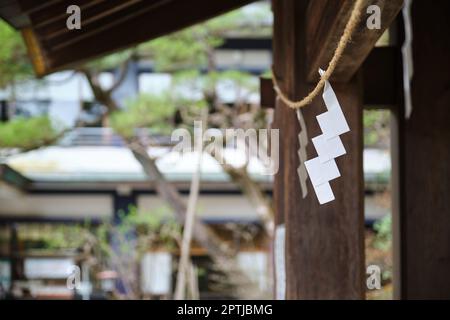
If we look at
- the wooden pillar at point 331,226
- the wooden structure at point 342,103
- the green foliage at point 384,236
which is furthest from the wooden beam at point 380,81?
the green foliage at point 384,236

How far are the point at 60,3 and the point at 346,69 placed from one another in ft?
5.43

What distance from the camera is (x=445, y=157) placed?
3.89 metres

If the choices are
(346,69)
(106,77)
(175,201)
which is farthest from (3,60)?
(346,69)

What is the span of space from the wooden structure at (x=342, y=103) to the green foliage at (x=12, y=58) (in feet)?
15.0

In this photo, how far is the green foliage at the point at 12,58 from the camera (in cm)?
899

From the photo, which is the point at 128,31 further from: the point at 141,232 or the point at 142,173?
the point at 142,173

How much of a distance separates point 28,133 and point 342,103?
666 cm

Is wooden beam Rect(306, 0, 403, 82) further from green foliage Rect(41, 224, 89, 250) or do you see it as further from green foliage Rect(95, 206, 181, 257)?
green foliage Rect(41, 224, 89, 250)

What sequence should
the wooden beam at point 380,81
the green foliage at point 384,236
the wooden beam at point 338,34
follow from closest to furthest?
the wooden beam at point 338,34 < the wooden beam at point 380,81 < the green foliage at point 384,236

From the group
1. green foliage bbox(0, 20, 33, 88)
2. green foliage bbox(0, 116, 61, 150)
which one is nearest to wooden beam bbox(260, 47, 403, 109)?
green foliage bbox(0, 20, 33, 88)

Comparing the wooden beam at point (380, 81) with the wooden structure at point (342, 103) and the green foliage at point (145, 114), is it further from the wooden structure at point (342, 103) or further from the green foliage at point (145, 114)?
the green foliage at point (145, 114)

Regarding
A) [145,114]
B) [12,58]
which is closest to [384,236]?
[145,114]

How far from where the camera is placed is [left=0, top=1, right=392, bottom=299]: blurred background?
986 cm
